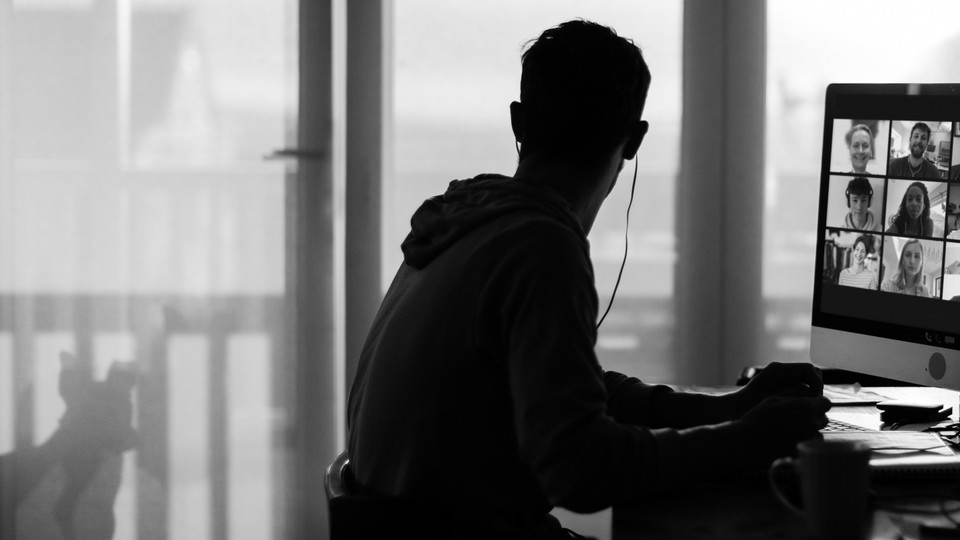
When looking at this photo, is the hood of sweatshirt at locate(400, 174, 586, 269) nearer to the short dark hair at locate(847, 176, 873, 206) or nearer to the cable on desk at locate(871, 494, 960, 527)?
the cable on desk at locate(871, 494, 960, 527)

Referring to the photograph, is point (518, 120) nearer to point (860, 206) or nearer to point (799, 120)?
point (860, 206)

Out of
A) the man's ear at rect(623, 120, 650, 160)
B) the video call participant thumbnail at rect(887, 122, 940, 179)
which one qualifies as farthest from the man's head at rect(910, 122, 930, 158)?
the man's ear at rect(623, 120, 650, 160)

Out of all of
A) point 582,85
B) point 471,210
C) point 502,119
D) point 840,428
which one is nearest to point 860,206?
point 840,428

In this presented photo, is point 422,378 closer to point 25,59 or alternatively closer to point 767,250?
point 25,59

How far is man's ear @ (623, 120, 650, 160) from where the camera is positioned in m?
1.19

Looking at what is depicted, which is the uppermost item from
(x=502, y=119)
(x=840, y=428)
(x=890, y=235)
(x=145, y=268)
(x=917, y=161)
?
(x=502, y=119)

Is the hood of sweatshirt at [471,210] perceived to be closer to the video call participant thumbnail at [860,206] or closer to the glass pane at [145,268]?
the video call participant thumbnail at [860,206]

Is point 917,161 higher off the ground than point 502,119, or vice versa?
point 502,119

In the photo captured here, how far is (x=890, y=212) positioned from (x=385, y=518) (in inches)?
39.5

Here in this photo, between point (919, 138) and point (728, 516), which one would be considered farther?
point (919, 138)

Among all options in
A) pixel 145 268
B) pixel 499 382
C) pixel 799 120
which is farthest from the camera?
pixel 799 120

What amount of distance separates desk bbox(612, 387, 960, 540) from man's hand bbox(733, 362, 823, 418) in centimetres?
19

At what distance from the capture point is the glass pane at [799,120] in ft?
8.27

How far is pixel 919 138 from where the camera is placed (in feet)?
4.95
